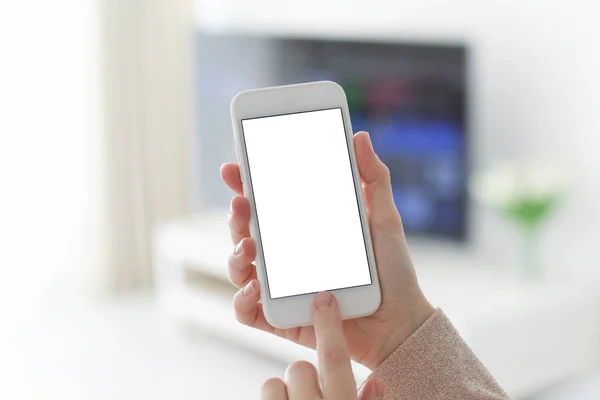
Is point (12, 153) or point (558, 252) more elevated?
point (12, 153)

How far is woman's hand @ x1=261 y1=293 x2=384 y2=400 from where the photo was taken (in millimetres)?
815

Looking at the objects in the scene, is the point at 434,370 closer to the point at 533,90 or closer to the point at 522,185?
the point at 522,185

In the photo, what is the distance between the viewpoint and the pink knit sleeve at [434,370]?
35.9 inches

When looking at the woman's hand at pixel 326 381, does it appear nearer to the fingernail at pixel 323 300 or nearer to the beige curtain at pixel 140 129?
the fingernail at pixel 323 300

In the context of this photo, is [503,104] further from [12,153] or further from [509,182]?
[12,153]

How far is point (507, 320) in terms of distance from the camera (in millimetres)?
2367

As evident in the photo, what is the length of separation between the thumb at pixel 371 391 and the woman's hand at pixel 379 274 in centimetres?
18

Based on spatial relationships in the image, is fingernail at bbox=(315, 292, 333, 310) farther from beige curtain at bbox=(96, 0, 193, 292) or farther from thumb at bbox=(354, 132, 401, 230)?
beige curtain at bbox=(96, 0, 193, 292)

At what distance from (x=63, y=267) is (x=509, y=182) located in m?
2.04

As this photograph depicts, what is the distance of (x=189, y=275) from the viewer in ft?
10.4

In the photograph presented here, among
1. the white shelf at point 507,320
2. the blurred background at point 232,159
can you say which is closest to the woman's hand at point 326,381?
the blurred background at point 232,159

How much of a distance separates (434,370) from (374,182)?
0.25 m

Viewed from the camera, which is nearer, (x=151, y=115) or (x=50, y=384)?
(x=50, y=384)

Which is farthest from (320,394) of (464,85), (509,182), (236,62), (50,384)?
(236,62)
